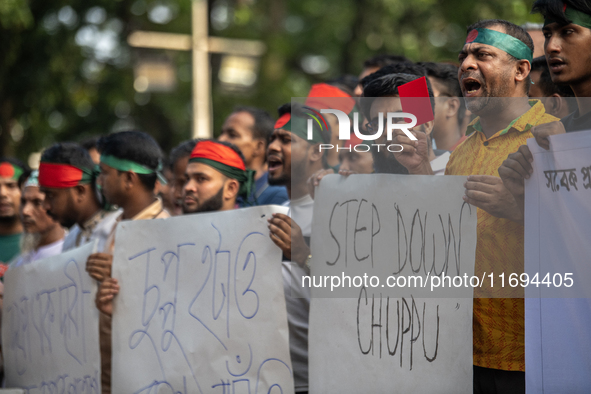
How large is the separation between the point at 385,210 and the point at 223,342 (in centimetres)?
94

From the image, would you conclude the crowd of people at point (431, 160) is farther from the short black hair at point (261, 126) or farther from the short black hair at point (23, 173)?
the short black hair at point (23, 173)

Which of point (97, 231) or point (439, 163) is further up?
point (439, 163)

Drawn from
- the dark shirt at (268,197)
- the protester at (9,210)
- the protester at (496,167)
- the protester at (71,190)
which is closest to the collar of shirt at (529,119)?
the protester at (496,167)

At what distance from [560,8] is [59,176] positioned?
11.0 feet

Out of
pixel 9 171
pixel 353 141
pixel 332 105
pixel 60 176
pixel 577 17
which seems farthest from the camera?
pixel 9 171

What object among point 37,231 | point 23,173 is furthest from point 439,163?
point 23,173

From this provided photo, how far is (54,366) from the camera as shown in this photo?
11.6 ft

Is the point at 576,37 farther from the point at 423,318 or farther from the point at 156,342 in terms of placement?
the point at 156,342

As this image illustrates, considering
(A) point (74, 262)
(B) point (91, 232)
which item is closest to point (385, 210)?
(A) point (74, 262)

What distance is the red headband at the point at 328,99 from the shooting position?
3.16 m

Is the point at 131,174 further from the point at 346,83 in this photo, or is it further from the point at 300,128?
the point at 346,83

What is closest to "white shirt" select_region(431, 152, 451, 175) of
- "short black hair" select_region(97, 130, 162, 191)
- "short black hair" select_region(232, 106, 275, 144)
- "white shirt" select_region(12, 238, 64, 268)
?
"short black hair" select_region(97, 130, 162, 191)

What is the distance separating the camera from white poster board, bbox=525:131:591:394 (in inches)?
81.9

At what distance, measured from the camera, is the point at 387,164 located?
2580 millimetres
